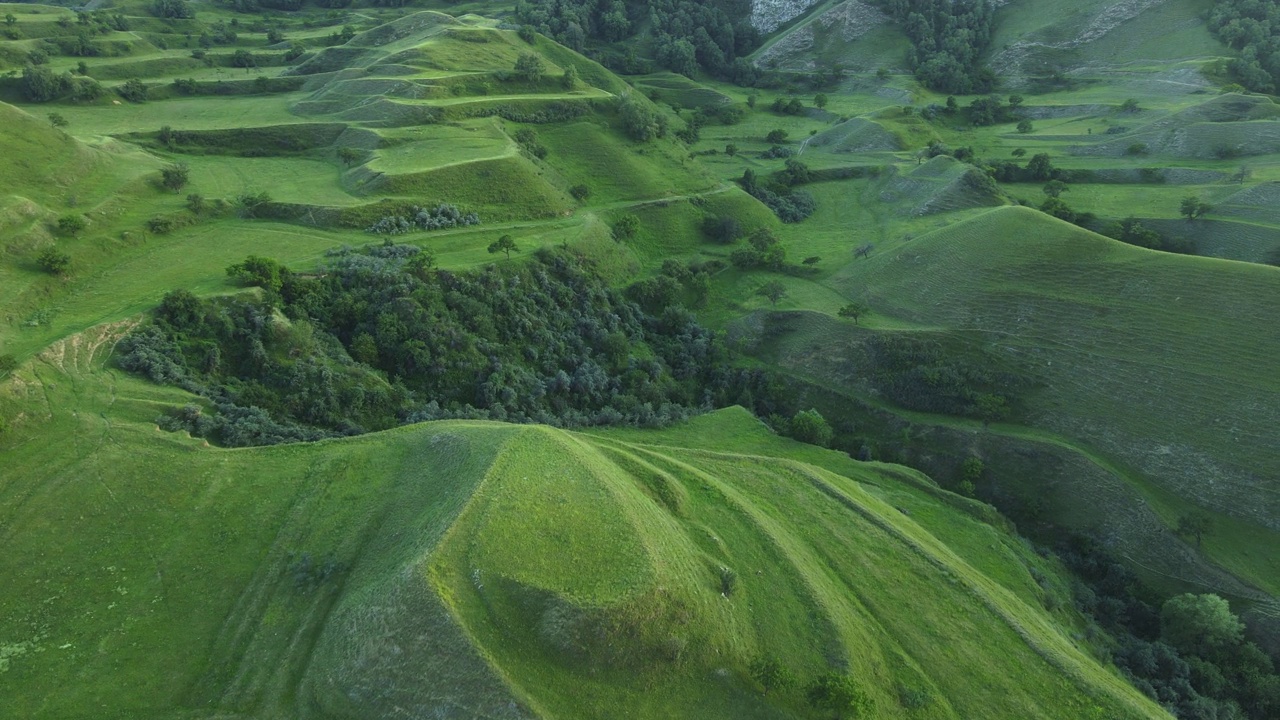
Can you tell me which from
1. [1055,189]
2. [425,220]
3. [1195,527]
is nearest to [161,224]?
[425,220]

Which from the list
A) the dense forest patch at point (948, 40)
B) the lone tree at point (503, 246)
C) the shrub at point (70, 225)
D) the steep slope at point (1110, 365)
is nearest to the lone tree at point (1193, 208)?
the steep slope at point (1110, 365)

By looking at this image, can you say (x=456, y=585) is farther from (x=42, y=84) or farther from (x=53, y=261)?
(x=42, y=84)

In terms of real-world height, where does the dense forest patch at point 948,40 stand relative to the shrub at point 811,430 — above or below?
above

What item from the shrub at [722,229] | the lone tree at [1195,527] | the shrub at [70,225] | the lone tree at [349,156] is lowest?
the lone tree at [1195,527]

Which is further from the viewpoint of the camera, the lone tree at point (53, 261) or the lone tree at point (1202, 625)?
the lone tree at point (53, 261)

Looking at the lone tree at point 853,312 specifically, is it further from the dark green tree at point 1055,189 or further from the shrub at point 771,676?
the shrub at point 771,676

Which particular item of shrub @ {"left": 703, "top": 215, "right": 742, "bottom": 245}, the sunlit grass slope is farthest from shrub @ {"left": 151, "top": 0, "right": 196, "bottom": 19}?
the sunlit grass slope

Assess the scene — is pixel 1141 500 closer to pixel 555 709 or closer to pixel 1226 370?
pixel 1226 370

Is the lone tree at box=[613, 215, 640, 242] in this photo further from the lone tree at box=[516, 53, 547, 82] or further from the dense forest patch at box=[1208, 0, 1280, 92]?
the dense forest patch at box=[1208, 0, 1280, 92]
